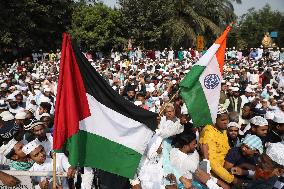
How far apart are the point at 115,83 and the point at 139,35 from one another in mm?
22417

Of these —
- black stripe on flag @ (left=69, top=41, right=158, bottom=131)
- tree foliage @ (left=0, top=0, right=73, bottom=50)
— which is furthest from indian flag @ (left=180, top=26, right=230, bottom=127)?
tree foliage @ (left=0, top=0, right=73, bottom=50)

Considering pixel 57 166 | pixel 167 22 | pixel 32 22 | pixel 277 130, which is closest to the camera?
pixel 57 166

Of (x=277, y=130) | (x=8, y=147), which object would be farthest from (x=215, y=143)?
(x=8, y=147)

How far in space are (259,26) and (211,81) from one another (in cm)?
6414

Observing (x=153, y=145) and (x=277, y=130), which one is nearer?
(x=153, y=145)

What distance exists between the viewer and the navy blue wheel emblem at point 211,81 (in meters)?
5.71

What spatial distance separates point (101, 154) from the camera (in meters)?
4.44

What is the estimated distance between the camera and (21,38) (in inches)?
1265

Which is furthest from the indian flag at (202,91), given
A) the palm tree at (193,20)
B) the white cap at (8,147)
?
the palm tree at (193,20)

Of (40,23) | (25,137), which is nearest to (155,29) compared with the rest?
(40,23)

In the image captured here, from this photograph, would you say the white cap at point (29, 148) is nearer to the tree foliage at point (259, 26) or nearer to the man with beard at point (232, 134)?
the man with beard at point (232, 134)

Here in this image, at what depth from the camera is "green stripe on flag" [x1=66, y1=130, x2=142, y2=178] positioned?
4.18 metres

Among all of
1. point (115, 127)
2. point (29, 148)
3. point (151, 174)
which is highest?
point (115, 127)

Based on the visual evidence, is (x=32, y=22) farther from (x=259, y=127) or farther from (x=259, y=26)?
(x=259, y=26)
